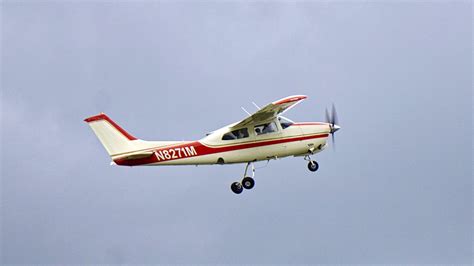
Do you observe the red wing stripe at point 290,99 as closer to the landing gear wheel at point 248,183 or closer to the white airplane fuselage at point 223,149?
the white airplane fuselage at point 223,149

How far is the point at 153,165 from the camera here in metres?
49.1

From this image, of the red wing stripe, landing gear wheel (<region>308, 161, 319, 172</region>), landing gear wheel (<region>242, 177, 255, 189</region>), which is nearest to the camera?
the red wing stripe

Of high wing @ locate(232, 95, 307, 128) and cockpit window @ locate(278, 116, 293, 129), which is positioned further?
cockpit window @ locate(278, 116, 293, 129)

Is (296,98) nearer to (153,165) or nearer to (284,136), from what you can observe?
(284,136)

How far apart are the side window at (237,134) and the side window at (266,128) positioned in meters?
0.43

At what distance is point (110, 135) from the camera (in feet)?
162

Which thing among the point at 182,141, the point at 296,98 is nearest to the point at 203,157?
the point at 182,141

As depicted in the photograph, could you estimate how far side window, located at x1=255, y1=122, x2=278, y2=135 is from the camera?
49.4m

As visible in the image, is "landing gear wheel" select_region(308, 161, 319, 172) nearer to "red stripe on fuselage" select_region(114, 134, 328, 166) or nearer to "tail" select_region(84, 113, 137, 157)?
"red stripe on fuselage" select_region(114, 134, 328, 166)

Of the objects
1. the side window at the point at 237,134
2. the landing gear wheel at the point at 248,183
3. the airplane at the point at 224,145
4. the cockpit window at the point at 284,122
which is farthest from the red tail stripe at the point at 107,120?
the cockpit window at the point at 284,122

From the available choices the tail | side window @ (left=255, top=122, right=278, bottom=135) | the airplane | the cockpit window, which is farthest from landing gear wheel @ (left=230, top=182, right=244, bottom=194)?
the tail

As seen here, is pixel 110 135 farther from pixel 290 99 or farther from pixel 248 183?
pixel 290 99

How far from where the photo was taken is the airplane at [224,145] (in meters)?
48.9

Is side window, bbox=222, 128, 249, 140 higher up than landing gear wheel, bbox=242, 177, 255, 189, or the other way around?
side window, bbox=222, 128, 249, 140
